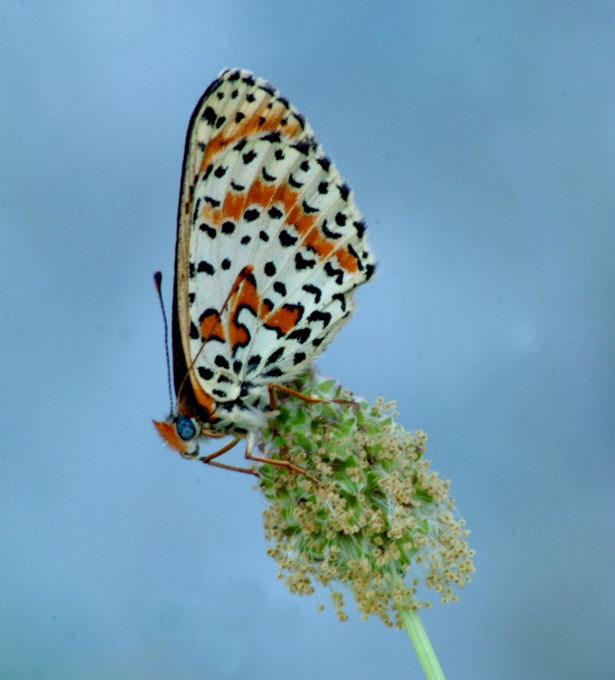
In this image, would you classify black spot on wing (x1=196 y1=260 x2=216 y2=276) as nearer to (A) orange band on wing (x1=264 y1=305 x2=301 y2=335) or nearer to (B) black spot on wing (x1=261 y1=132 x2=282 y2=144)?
(A) orange band on wing (x1=264 y1=305 x2=301 y2=335)

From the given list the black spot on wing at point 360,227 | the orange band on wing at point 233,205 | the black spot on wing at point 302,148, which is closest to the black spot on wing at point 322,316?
the black spot on wing at point 360,227

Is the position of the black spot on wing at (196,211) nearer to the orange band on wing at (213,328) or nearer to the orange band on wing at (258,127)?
the orange band on wing at (258,127)

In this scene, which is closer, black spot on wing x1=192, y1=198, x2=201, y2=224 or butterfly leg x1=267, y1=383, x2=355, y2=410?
butterfly leg x1=267, y1=383, x2=355, y2=410

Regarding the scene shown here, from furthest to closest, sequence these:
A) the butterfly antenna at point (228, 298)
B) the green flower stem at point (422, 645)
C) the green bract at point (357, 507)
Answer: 1. the butterfly antenna at point (228, 298)
2. the green bract at point (357, 507)
3. the green flower stem at point (422, 645)

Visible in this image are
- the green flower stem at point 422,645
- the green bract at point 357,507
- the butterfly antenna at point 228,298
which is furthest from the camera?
the butterfly antenna at point 228,298

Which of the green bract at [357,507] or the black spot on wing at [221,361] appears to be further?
→ the black spot on wing at [221,361]

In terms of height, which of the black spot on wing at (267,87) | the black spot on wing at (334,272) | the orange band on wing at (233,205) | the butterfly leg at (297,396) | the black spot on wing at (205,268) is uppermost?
the black spot on wing at (267,87)

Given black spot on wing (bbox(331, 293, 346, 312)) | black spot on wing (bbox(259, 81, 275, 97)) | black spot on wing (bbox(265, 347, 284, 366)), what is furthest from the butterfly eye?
black spot on wing (bbox(259, 81, 275, 97))

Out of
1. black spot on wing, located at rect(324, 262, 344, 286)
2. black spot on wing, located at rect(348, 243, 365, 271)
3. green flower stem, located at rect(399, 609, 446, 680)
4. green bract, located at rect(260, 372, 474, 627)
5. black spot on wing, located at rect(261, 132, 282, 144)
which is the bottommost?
green flower stem, located at rect(399, 609, 446, 680)

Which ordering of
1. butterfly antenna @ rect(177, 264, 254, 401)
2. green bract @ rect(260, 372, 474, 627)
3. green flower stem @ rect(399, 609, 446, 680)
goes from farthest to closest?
butterfly antenna @ rect(177, 264, 254, 401), green bract @ rect(260, 372, 474, 627), green flower stem @ rect(399, 609, 446, 680)
